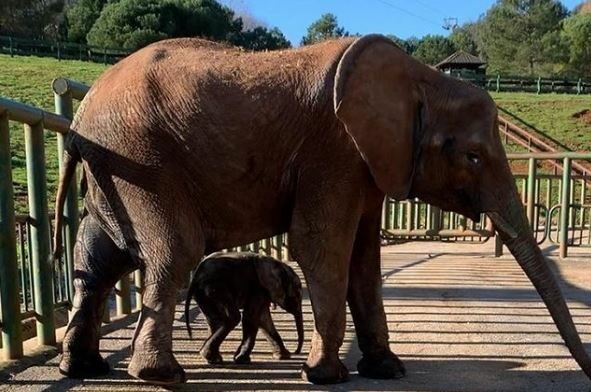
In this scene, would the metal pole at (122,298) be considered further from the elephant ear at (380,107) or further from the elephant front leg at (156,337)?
the elephant ear at (380,107)

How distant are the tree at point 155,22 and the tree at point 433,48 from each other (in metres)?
26.3

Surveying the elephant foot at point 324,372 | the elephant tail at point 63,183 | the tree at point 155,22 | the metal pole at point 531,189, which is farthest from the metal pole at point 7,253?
the tree at point 155,22

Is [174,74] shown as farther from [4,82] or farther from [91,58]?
[91,58]

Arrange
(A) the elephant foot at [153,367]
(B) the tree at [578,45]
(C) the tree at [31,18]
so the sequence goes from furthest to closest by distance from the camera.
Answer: (B) the tree at [578,45] < (C) the tree at [31,18] < (A) the elephant foot at [153,367]

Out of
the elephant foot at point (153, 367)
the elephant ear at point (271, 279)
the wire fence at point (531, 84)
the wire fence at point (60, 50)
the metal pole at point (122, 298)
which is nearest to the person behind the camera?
the elephant foot at point (153, 367)

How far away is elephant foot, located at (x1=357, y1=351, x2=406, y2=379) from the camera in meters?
4.27

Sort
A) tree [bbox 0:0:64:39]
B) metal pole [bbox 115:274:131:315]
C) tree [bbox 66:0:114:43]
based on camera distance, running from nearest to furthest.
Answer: metal pole [bbox 115:274:131:315]
tree [bbox 66:0:114:43]
tree [bbox 0:0:64:39]

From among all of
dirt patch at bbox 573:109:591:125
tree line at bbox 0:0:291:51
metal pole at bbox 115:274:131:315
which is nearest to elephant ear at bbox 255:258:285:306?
metal pole at bbox 115:274:131:315

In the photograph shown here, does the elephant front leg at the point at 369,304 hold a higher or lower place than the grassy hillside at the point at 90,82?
lower

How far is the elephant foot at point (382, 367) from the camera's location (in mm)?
4266

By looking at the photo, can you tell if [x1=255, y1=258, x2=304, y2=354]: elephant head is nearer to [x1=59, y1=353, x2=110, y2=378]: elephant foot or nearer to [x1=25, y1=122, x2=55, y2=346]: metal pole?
[x1=59, y1=353, x2=110, y2=378]: elephant foot

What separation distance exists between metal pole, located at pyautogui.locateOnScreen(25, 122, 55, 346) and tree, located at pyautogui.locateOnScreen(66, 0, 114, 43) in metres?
49.9

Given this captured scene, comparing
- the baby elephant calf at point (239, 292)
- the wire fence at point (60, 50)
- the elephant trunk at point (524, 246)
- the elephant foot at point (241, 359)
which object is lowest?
the elephant foot at point (241, 359)

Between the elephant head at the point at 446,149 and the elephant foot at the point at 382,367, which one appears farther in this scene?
the elephant foot at the point at 382,367
